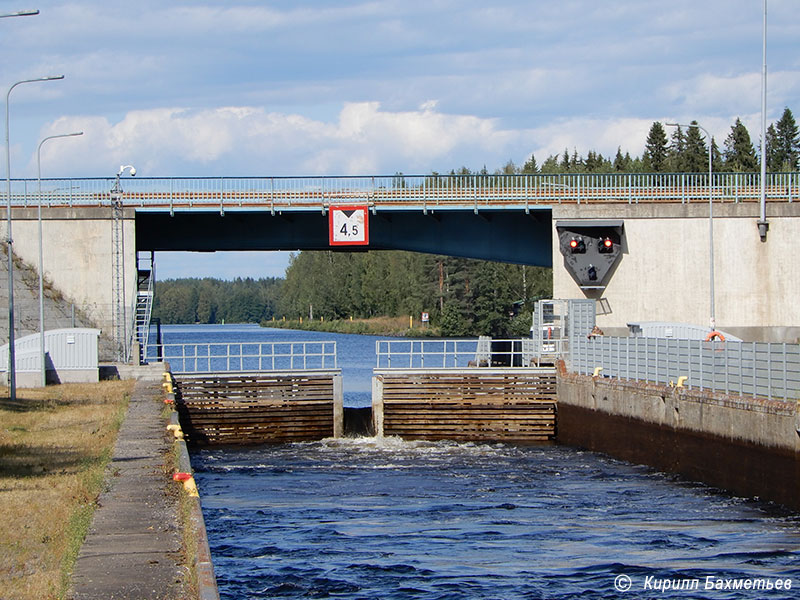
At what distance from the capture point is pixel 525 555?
20.0m

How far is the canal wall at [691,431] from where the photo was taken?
2309cm

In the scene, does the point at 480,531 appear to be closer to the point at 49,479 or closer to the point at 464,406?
the point at 49,479

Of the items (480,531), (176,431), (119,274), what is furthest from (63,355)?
(480,531)

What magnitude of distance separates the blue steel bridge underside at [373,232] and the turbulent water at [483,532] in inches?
744

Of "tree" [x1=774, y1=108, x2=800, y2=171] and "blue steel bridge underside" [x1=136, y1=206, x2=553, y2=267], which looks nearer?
"blue steel bridge underside" [x1=136, y1=206, x2=553, y2=267]

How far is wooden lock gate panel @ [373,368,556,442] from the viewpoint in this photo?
4006 cm

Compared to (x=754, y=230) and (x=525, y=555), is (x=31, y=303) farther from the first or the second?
(x=525, y=555)

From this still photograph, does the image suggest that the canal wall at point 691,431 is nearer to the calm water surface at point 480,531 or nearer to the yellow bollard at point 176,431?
the calm water surface at point 480,531

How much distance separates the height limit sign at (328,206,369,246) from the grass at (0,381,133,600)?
47.6 ft

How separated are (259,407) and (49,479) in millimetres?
19903

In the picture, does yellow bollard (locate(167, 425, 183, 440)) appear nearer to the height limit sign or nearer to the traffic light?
the height limit sign

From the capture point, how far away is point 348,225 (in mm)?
48375

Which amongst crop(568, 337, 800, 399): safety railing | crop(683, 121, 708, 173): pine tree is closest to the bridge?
Answer: crop(568, 337, 800, 399): safety railing

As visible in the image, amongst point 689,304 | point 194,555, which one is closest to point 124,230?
point 689,304
